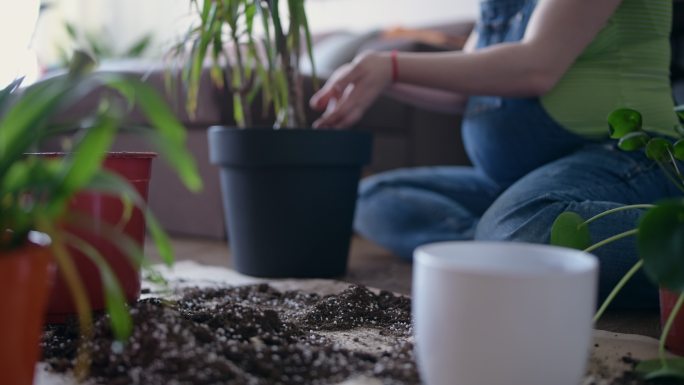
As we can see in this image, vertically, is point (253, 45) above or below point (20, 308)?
above

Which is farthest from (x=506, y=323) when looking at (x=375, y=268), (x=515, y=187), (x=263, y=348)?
(x=375, y=268)

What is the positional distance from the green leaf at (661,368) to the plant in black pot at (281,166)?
0.64m

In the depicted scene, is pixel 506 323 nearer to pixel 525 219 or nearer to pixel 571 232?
pixel 571 232

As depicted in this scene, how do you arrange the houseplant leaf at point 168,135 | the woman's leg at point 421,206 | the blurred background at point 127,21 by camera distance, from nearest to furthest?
the houseplant leaf at point 168,135
the woman's leg at point 421,206
the blurred background at point 127,21

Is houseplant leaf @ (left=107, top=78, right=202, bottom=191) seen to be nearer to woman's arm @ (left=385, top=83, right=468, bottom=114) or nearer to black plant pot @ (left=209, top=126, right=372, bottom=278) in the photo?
black plant pot @ (left=209, top=126, right=372, bottom=278)

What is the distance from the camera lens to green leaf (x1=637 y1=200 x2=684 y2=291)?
0.53m

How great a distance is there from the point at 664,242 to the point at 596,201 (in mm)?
457

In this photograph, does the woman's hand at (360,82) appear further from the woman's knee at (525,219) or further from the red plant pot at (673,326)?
the red plant pot at (673,326)

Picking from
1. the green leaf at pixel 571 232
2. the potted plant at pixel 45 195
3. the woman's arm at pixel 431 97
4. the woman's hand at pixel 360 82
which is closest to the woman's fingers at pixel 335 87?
the woman's hand at pixel 360 82

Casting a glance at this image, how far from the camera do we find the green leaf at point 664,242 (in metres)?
0.53

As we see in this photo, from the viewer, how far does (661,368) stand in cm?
61

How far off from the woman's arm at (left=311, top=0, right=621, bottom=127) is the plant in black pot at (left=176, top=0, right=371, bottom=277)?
0.27 feet

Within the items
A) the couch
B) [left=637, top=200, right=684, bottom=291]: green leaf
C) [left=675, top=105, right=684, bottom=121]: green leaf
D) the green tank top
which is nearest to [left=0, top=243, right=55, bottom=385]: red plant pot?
[left=637, top=200, right=684, bottom=291]: green leaf

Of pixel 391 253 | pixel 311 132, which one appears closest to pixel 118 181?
pixel 311 132
